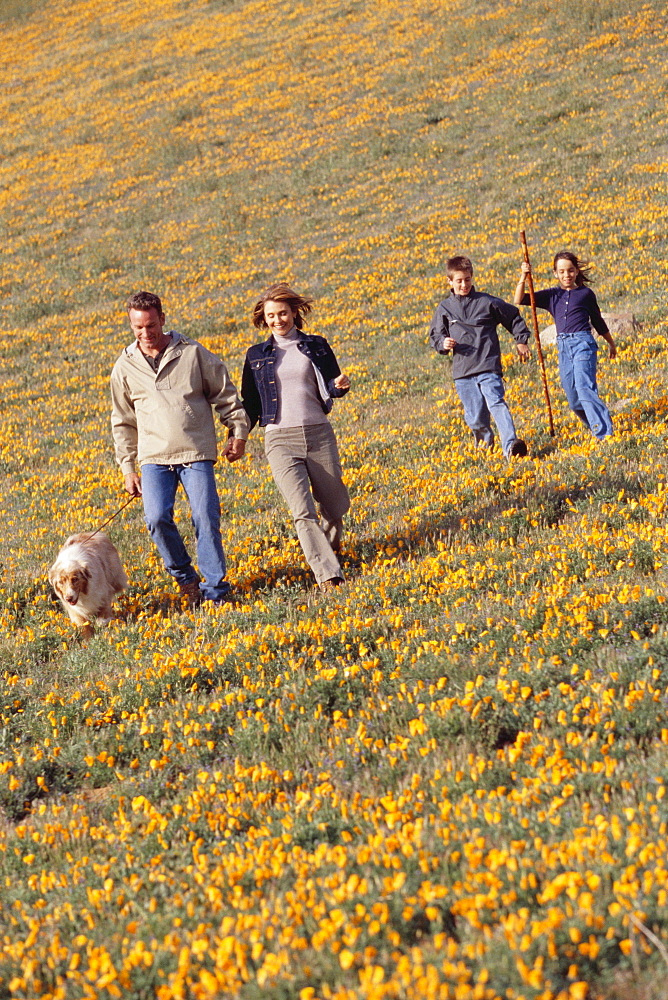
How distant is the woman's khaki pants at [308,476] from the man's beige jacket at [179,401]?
1.18 feet

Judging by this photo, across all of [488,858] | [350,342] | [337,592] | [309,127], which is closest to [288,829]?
[488,858]

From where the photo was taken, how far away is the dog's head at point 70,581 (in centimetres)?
738

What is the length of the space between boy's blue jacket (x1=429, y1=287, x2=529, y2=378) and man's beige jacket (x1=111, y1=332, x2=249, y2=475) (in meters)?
3.69

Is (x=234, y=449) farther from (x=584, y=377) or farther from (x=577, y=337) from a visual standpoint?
(x=577, y=337)

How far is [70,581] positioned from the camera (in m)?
7.38

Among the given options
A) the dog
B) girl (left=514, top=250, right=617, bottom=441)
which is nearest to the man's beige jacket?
the dog

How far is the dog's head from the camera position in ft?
24.2

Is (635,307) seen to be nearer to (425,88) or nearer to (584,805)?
(584,805)

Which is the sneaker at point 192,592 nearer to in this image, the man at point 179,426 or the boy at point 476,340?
the man at point 179,426

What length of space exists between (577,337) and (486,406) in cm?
140

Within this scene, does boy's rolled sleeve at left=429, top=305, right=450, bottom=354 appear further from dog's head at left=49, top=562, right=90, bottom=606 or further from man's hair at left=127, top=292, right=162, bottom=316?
dog's head at left=49, top=562, right=90, bottom=606

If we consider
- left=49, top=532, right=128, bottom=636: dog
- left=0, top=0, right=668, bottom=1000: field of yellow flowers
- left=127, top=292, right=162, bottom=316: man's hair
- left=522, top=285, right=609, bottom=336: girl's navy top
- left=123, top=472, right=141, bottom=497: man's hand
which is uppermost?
left=127, top=292, right=162, bottom=316: man's hair

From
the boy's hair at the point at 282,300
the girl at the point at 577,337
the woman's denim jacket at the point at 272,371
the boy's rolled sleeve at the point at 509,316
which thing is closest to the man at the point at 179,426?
the woman's denim jacket at the point at 272,371

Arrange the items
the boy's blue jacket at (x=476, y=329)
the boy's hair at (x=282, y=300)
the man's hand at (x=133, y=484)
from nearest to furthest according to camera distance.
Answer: the boy's hair at (x=282, y=300)
the man's hand at (x=133, y=484)
the boy's blue jacket at (x=476, y=329)
